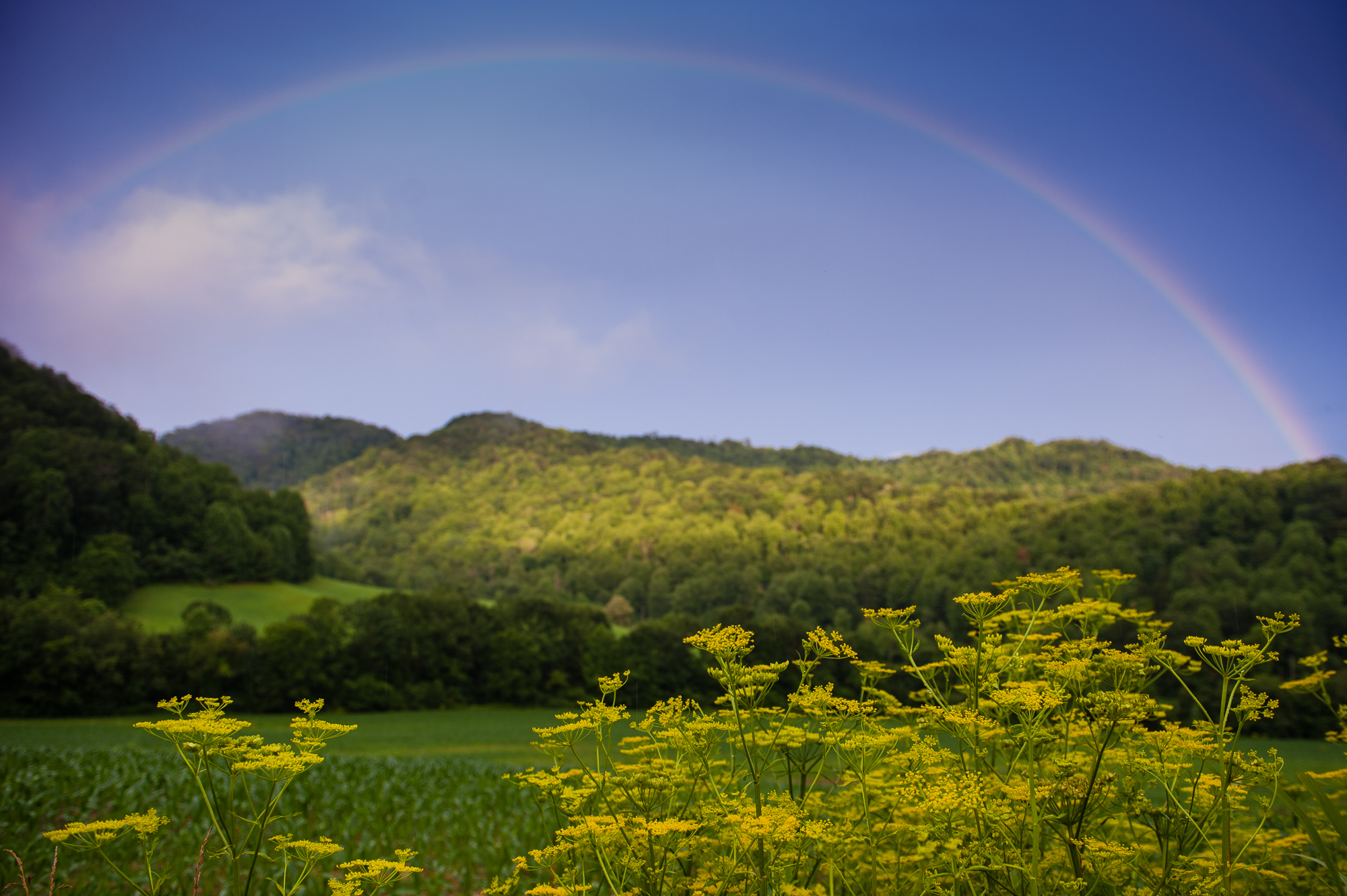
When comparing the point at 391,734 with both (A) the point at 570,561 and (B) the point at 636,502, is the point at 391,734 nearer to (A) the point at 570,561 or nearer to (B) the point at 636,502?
(A) the point at 570,561

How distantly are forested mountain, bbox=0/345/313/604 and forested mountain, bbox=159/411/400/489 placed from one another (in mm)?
54842

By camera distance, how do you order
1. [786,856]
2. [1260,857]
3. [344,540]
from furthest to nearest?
1. [344,540]
2. [1260,857]
3. [786,856]

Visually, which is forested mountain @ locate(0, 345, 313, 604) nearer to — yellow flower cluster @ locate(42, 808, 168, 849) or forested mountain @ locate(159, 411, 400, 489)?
→ forested mountain @ locate(159, 411, 400, 489)

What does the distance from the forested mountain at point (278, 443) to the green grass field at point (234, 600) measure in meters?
68.7

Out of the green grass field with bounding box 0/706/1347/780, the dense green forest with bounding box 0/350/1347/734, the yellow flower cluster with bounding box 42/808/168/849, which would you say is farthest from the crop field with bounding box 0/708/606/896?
the dense green forest with bounding box 0/350/1347/734

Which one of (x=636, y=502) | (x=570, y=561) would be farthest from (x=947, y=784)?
(x=636, y=502)

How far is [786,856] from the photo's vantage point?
9.32 feet

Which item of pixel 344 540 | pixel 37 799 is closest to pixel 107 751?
pixel 37 799

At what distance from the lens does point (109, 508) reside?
6500 centimetres

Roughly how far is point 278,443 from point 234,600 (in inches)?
3985

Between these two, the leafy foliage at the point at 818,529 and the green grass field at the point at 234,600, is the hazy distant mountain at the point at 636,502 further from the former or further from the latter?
the green grass field at the point at 234,600

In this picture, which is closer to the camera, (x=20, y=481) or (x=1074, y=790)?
(x=1074, y=790)

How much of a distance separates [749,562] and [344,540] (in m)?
75.4

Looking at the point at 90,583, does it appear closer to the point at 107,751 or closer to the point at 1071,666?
the point at 107,751
